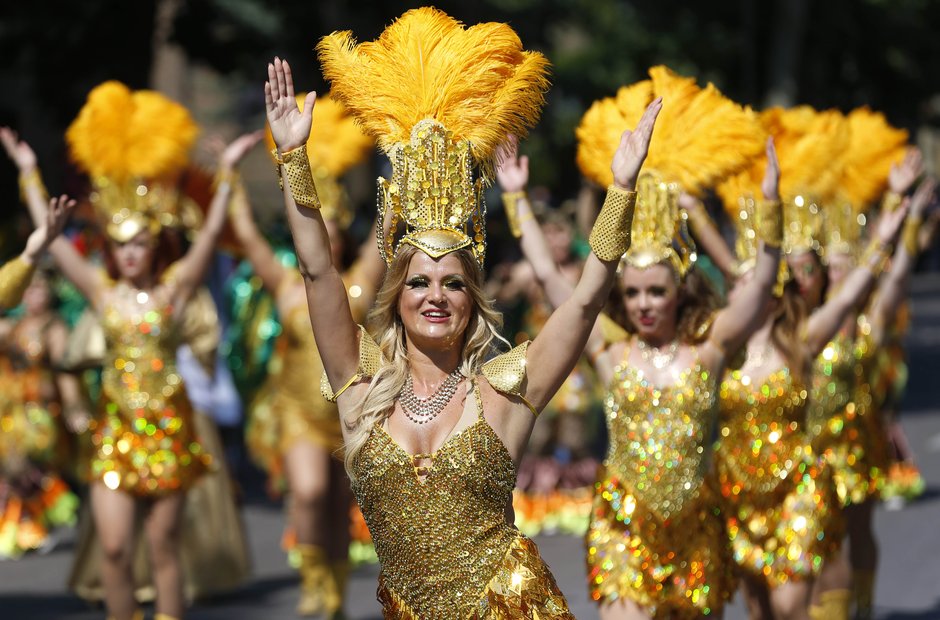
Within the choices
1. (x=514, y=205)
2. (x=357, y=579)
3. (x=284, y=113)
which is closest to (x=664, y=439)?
(x=514, y=205)

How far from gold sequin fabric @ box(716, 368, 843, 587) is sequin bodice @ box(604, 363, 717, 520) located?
2.55 feet

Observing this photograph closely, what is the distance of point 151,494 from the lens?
24.5 ft

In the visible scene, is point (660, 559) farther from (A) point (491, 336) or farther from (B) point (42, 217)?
(B) point (42, 217)

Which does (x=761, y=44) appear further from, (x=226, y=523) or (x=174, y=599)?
(x=174, y=599)

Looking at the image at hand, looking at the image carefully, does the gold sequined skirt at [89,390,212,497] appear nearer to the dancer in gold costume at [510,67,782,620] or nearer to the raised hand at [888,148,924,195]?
the dancer in gold costume at [510,67,782,620]

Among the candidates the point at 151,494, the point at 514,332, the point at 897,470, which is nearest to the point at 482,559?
the point at 151,494

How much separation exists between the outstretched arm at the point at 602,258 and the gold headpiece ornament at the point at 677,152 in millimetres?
1633

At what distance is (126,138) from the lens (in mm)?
8180

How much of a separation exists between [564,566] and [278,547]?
7.10 feet

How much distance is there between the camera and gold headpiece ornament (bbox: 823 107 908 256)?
8656 mm

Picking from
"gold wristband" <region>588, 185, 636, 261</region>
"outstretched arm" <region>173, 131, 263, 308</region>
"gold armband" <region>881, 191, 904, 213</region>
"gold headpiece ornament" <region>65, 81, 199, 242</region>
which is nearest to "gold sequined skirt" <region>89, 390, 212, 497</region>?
"outstretched arm" <region>173, 131, 263, 308</region>

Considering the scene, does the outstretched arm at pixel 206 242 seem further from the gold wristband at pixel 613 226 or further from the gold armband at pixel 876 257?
the gold wristband at pixel 613 226

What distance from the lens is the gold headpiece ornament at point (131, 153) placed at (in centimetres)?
786

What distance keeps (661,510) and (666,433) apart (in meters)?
0.26
